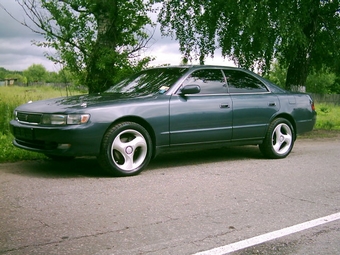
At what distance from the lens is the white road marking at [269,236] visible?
3623mm

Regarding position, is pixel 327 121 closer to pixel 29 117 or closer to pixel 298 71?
pixel 298 71

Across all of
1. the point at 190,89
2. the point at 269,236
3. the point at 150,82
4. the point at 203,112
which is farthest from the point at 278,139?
the point at 269,236

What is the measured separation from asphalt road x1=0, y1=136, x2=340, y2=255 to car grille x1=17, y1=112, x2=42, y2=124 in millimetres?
687

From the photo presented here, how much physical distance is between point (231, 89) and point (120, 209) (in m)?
3.66

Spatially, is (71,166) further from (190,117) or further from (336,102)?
(336,102)

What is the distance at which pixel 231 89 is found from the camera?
779cm

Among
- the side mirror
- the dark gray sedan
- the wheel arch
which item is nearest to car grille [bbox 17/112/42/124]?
the dark gray sedan

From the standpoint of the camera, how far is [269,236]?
4000 millimetres

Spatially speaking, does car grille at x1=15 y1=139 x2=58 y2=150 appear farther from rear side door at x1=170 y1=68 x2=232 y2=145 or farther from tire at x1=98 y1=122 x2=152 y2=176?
rear side door at x1=170 y1=68 x2=232 y2=145

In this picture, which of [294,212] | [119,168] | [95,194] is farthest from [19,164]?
[294,212]

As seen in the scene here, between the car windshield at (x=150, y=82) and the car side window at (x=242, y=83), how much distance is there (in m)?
0.86

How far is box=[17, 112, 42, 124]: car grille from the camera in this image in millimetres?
6273

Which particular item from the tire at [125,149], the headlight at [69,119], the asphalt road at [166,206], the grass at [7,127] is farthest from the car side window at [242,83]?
the grass at [7,127]

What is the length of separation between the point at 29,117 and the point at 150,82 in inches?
76.5
